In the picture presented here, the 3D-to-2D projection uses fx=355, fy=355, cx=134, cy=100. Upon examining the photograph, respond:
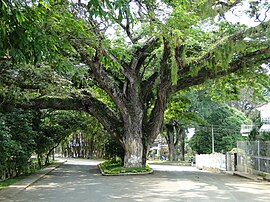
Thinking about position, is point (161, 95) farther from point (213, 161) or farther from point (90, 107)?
point (213, 161)

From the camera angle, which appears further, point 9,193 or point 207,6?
point 207,6

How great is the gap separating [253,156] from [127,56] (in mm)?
10953

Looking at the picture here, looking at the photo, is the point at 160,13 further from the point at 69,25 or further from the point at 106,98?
the point at 106,98

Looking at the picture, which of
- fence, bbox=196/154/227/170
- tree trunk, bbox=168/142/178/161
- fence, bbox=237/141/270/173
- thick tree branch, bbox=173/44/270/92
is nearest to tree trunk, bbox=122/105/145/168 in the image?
thick tree branch, bbox=173/44/270/92

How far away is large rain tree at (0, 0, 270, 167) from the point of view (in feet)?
22.7

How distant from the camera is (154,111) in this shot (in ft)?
70.4

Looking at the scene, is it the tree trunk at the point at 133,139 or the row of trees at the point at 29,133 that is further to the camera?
the tree trunk at the point at 133,139

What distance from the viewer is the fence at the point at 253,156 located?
612 inches

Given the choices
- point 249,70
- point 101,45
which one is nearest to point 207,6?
point 249,70

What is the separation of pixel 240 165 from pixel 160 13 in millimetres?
11327

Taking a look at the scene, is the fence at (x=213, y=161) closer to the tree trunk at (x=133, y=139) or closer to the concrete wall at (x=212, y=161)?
the concrete wall at (x=212, y=161)

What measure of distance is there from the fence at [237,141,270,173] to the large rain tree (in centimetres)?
383

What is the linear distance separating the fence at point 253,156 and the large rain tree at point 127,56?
3.83 m

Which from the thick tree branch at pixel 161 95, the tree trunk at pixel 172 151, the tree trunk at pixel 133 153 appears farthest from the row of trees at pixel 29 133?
the tree trunk at pixel 172 151
